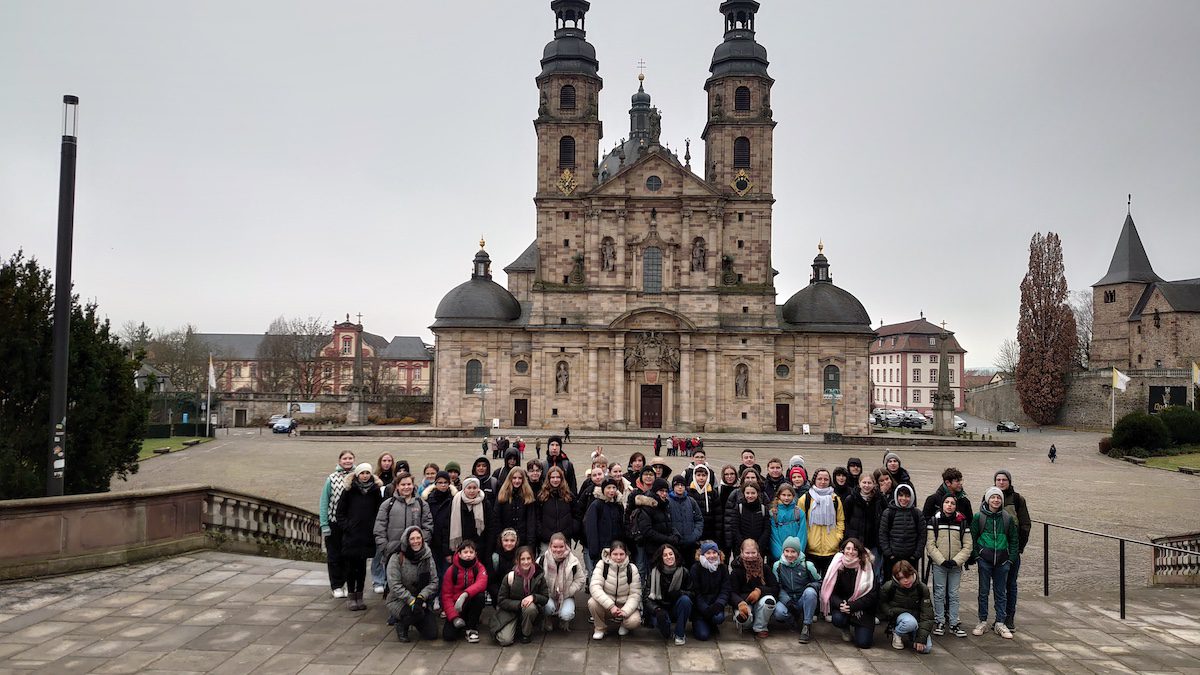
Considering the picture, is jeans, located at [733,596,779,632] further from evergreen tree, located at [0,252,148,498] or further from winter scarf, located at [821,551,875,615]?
evergreen tree, located at [0,252,148,498]

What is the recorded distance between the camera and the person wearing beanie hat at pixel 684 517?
9.48 m

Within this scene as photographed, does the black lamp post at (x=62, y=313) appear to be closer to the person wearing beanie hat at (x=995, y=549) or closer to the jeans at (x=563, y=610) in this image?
the jeans at (x=563, y=610)

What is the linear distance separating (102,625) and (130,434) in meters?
7.95

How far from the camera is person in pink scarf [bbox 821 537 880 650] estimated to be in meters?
8.52

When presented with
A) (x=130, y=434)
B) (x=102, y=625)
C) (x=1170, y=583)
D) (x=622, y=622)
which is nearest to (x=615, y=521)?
(x=622, y=622)

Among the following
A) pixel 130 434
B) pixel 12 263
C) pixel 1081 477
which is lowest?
pixel 1081 477

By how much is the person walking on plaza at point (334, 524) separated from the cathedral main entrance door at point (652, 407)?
1620 inches

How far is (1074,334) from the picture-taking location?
64625 mm

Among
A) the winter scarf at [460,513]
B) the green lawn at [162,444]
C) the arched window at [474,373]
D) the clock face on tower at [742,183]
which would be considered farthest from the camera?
the clock face on tower at [742,183]

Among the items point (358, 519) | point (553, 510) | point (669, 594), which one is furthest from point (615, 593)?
point (358, 519)

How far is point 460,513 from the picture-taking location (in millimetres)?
9281

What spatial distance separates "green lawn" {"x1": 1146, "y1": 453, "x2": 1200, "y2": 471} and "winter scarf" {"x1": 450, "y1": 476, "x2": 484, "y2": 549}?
35.1 m

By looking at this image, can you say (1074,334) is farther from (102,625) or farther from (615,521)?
(102,625)

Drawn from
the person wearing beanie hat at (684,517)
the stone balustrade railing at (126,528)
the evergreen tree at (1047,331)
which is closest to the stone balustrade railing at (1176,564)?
the person wearing beanie hat at (684,517)
